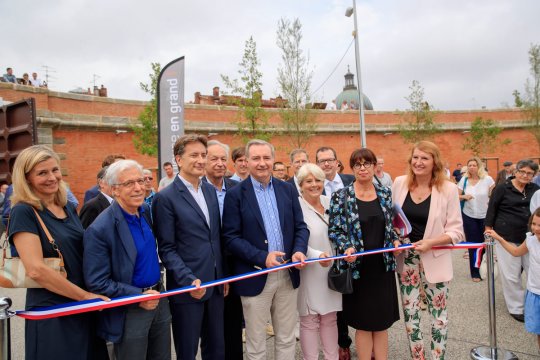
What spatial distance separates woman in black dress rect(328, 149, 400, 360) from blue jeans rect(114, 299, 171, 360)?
159cm

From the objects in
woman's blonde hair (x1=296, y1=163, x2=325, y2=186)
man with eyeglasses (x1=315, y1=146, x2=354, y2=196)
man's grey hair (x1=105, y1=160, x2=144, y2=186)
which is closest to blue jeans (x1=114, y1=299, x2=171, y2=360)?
man's grey hair (x1=105, y1=160, x2=144, y2=186)

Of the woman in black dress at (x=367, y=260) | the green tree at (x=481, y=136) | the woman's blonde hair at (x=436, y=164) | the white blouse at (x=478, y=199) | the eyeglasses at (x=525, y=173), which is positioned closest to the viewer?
Answer: the woman in black dress at (x=367, y=260)

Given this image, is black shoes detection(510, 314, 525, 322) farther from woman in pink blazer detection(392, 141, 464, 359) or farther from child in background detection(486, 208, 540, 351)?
woman in pink blazer detection(392, 141, 464, 359)

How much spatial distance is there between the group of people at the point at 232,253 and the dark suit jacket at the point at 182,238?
0.4 inches

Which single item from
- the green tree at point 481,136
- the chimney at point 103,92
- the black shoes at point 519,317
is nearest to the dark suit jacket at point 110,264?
the black shoes at point 519,317

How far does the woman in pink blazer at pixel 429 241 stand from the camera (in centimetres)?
343

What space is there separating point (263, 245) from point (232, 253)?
295mm

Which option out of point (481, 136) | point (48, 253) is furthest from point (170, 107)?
point (481, 136)

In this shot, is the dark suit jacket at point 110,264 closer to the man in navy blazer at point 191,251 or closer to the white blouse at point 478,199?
the man in navy blazer at point 191,251

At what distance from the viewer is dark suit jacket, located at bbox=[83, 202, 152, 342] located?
8.16 feet

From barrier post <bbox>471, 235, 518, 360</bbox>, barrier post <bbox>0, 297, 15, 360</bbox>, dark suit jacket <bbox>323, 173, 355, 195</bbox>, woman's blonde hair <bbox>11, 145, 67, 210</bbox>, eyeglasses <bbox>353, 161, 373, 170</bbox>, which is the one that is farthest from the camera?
dark suit jacket <bbox>323, 173, 355, 195</bbox>

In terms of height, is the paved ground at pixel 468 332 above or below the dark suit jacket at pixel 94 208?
below

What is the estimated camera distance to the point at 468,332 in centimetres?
450

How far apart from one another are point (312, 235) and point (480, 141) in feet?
81.1
